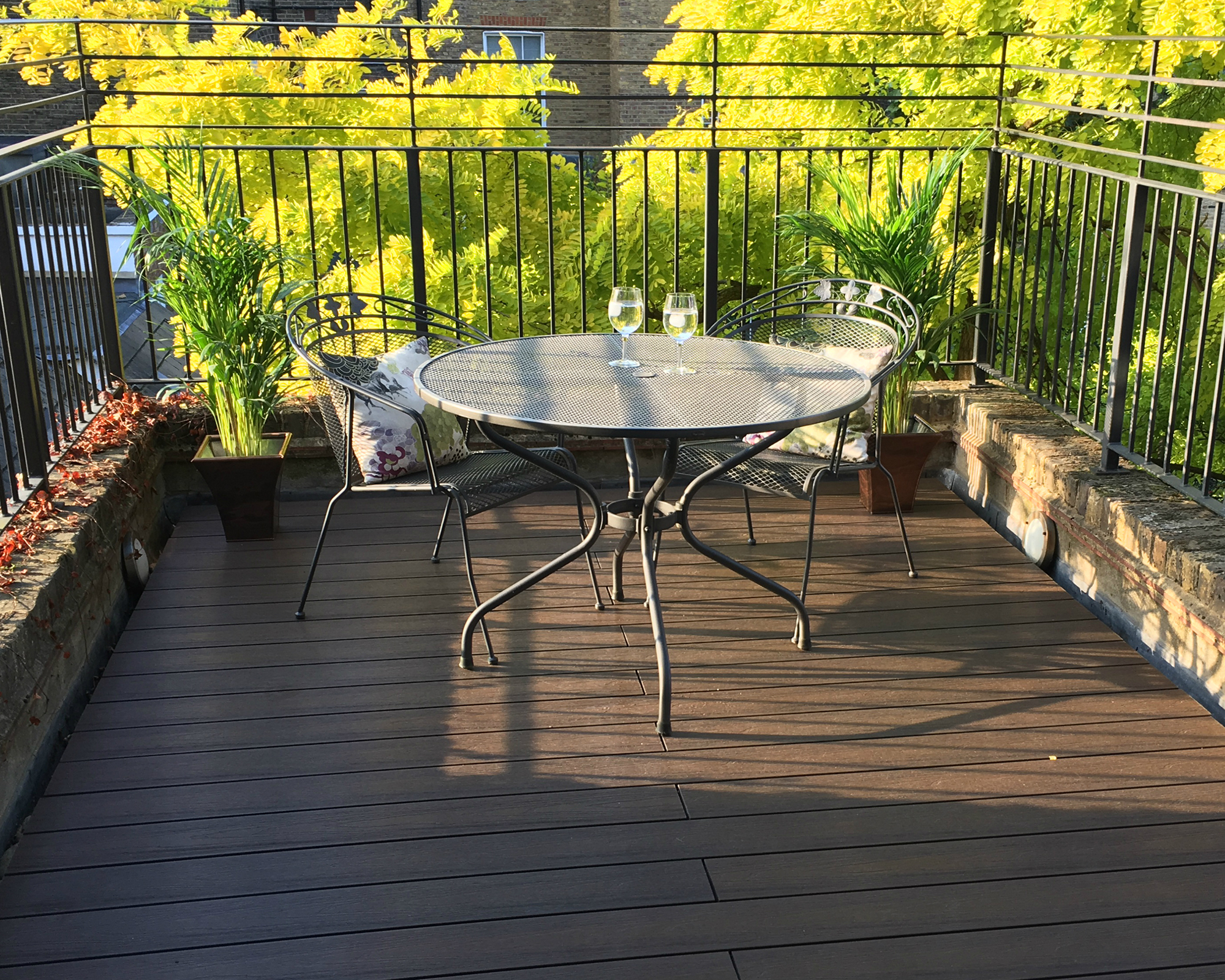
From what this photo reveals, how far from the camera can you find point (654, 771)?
2592 mm

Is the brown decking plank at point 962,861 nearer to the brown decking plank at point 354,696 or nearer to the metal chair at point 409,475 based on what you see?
the brown decking plank at point 354,696

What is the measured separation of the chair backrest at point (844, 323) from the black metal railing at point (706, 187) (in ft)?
1.36

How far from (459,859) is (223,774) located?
0.65 metres

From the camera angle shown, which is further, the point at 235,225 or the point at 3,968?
the point at 235,225

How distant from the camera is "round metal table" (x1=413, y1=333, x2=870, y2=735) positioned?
8.70ft

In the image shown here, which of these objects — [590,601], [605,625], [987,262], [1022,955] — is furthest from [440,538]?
[987,262]

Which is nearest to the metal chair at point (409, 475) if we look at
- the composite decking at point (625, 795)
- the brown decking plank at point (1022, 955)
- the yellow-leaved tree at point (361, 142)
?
the composite decking at point (625, 795)

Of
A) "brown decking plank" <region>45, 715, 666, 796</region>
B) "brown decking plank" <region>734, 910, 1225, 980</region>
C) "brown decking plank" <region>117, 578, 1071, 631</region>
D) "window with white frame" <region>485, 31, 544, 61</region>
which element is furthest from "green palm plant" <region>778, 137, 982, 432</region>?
"window with white frame" <region>485, 31, 544, 61</region>

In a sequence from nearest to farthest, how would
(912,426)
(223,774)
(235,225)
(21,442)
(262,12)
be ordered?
(223,774) → (21,442) → (235,225) → (912,426) → (262,12)

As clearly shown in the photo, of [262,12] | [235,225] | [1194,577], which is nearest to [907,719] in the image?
[1194,577]

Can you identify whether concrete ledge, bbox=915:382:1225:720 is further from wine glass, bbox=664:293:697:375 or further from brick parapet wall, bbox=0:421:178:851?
brick parapet wall, bbox=0:421:178:851

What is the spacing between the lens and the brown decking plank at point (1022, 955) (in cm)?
199

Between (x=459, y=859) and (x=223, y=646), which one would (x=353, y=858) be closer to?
(x=459, y=859)

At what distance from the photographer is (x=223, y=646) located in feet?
10.6
